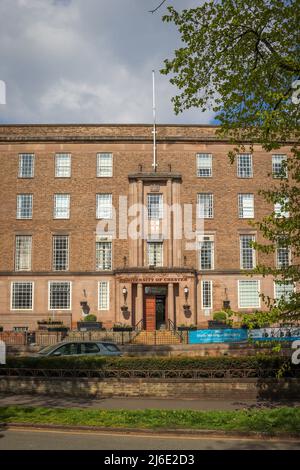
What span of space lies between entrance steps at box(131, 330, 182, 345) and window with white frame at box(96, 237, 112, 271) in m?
7.03

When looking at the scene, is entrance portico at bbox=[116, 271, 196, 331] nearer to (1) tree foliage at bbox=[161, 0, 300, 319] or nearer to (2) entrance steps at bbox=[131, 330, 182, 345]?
(2) entrance steps at bbox=[131, 330, 182, 345]

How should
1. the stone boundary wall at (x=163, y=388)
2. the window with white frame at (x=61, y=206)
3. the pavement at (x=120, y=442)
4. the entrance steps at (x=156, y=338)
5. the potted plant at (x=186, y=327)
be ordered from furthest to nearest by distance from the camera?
the window with white frame at (x=61, y=206) < the potted plant at (x=186, y=327) < the entrance steps at (x=156, y=338) < the stone boundary wall at (x=163, y=388) < the pavement at (x=120, y=442)

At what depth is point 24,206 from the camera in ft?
135

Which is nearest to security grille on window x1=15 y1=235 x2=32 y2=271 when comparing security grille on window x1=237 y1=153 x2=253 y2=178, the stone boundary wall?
security grille on window x1=237 y1=153 x2=253 y2=178

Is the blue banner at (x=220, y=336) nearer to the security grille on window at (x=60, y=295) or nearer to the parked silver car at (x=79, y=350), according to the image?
the parked silver car at (x=79, y=350)

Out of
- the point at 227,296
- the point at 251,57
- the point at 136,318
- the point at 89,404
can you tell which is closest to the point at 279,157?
the point at 227,296

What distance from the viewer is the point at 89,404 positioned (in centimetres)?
1622

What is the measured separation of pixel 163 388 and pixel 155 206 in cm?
2415

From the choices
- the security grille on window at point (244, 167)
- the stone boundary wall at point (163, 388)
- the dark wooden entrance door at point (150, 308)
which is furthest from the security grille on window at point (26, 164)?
the stone boundary wall at point (163, 388)

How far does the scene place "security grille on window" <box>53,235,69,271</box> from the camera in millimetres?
40156

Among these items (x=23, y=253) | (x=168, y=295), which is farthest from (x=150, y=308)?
(x=23, y=253)

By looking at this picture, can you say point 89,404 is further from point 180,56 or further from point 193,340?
point 193,340

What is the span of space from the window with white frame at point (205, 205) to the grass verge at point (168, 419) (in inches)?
1073

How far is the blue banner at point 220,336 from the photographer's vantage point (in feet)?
102
